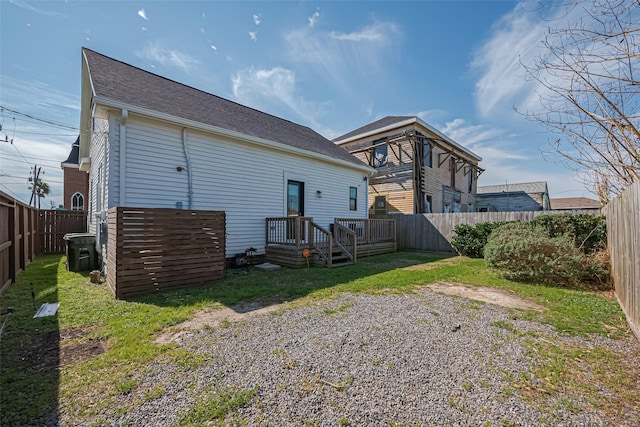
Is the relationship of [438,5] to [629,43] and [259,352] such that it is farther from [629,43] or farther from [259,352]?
[259,352]

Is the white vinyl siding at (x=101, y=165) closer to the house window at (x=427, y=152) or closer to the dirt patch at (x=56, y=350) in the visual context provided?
the dirt patch at (x=56, y=350)

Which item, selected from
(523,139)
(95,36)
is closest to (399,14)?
(523,139)

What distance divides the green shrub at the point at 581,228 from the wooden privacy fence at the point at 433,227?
1993mm

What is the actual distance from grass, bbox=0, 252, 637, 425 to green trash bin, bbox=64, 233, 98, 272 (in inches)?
12.5

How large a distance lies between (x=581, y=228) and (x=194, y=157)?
36.8ft

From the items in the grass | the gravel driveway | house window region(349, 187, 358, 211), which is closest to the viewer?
the gravel driveway

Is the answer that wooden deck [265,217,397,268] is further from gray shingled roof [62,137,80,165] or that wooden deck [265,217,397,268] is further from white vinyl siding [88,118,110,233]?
gray shingled roof [62,137,80,165]

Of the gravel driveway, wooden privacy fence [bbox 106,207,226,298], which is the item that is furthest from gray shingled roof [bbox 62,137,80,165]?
the gravel driveway

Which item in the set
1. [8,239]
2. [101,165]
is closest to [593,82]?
[8,239]

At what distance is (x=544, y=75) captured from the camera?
3.41 metres

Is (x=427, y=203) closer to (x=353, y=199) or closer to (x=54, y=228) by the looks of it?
(x=353, y=199)

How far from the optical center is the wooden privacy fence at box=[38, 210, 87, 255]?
1075 centimetres

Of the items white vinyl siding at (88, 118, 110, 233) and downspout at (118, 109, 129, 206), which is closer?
downspout at (118, 109, 129, 206)

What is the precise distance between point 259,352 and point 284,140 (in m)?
8.06
